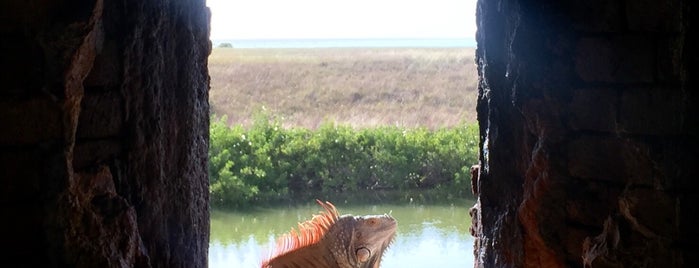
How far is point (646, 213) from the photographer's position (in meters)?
1.73

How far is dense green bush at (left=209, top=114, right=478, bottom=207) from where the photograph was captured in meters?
6.04

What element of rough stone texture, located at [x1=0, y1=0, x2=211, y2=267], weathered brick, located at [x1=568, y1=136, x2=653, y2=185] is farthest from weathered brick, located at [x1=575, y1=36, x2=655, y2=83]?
rough stone texture, located at [x1=0, y1=0, x2=211, y2=267]

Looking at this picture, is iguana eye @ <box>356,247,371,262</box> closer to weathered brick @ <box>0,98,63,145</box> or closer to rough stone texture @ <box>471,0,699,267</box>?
rough stone texture @ <box>471,0,699,267</box>

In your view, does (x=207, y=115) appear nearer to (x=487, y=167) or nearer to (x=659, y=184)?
(x=487, y=167)

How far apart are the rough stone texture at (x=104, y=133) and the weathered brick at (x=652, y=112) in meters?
0.91

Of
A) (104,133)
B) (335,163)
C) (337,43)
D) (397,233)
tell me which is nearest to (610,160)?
(104,133)

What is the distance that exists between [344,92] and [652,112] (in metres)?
5.63

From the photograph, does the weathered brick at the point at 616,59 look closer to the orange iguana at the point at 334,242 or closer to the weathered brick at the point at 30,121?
the weathered brick at the point at 30,121

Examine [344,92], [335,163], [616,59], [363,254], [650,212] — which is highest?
[616,59]

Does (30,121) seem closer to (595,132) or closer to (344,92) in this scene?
(595,132)

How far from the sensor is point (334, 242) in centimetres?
322

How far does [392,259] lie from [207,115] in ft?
10.3

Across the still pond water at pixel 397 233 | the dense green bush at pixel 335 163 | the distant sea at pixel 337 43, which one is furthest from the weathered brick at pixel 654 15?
the distant sea at pixel 337 43

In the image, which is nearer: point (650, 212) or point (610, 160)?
point (650, 212)
